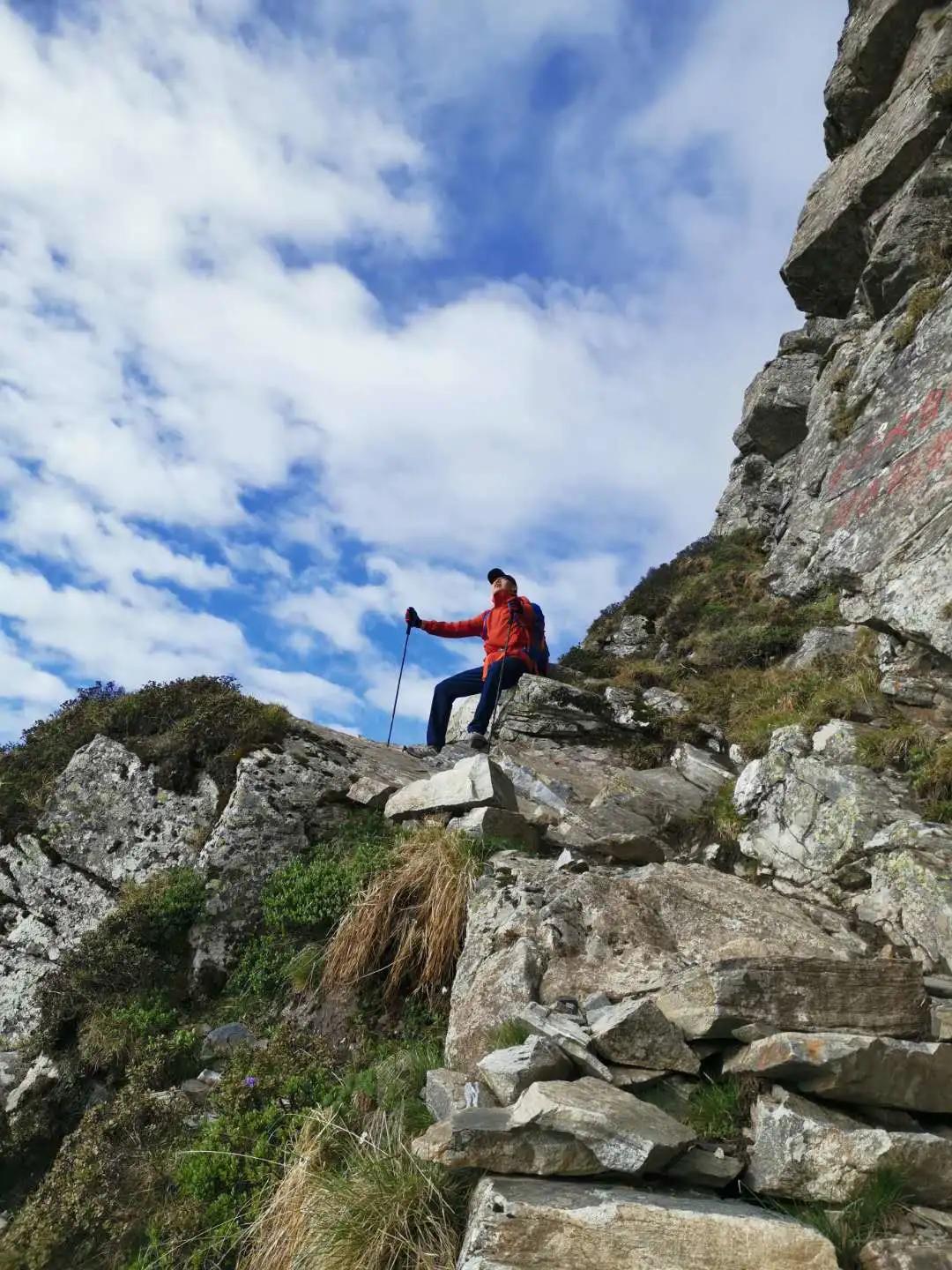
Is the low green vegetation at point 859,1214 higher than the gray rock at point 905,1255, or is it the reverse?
the low green vegetation at point 859,1214

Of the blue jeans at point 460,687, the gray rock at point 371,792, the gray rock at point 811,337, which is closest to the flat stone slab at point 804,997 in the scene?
the gray rock at point 371,792

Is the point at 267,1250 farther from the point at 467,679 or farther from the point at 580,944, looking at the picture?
the point at 467,679

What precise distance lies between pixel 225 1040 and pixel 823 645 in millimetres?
10078

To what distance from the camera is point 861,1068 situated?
178 inches

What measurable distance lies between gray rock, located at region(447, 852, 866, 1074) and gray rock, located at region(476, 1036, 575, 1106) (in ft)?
2.51

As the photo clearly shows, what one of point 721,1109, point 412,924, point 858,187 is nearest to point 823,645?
point 412,924

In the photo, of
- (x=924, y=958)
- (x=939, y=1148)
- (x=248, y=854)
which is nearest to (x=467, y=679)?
(x=248, y=854)

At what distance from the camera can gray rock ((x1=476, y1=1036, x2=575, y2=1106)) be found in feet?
16.3

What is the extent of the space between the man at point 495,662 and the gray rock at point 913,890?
251 inches

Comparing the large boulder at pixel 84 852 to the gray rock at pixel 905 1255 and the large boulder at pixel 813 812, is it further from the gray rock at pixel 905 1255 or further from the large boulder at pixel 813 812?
the gray rock at pixel 905 1255

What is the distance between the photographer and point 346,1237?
4609 millimetres

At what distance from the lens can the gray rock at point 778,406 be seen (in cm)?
2562

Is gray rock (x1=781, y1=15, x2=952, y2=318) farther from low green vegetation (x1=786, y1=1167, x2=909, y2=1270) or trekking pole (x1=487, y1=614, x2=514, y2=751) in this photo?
low green vegetation (x1=786, y1=1167, x2=909, y2=1270)

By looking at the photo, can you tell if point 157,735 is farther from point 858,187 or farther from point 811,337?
point 811,337
